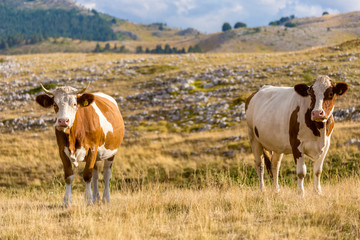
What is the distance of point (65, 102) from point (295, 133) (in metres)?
5.44

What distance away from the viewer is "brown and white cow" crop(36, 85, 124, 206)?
27.5 feet

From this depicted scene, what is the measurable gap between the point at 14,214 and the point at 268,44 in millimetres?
156191

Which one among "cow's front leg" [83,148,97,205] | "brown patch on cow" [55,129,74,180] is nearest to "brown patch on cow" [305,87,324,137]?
"cow's front leg" [83,148,97,205]

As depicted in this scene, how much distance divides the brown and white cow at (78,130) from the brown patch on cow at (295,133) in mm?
4718

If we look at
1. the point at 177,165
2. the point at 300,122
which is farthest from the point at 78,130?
the point at 177,165

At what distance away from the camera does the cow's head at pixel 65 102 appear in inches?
321

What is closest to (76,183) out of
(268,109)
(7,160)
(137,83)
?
(7,160)

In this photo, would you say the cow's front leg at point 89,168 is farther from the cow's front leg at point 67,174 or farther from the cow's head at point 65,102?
the cow's head at point 65,102

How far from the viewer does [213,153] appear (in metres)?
22.0

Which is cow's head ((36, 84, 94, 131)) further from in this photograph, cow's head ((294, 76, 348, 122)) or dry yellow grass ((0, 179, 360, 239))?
cow's head ((294, 76, 348, 122))

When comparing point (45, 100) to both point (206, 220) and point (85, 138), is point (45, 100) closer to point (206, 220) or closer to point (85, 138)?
point (85, 138)

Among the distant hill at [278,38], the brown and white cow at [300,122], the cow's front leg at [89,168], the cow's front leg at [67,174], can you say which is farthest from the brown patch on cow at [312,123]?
the distant hill at [278,38]

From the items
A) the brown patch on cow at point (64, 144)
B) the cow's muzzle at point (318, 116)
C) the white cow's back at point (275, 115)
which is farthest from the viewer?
the white cow's back at point (275, 115)

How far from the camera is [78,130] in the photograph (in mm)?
8695
